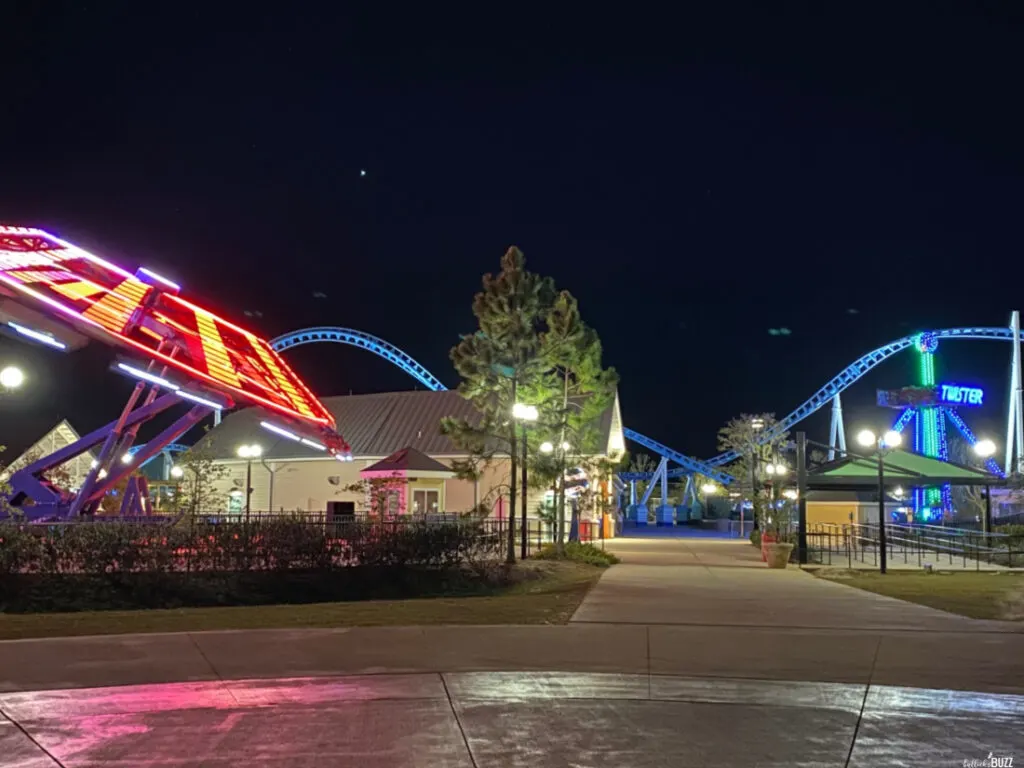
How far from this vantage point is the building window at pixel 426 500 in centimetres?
4125

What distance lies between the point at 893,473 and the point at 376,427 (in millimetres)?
27328

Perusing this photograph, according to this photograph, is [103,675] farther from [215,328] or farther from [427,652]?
[215,328]

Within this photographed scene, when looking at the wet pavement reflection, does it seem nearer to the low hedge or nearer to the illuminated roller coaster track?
the low hedge

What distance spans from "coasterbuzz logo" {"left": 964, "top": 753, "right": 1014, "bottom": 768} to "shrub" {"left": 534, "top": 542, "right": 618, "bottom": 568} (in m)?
17.5

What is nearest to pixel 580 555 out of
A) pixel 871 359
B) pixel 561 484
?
pixel 561 484

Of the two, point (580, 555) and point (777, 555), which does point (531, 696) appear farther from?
point (777, 555)

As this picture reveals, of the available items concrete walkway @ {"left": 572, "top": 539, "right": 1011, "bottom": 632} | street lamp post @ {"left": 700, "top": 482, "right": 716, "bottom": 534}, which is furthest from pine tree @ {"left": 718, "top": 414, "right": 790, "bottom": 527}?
street lamp post @ {"left": 700, "top": 482, "right": 716, "bottom": 534}

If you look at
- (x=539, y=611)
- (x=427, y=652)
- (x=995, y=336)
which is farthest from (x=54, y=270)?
(x=995, y=336)

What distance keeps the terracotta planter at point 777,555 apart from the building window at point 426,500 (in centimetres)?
1954

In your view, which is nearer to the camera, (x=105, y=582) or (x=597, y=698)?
(x=597, y=698)

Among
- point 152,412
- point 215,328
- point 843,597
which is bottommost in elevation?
point 843,597

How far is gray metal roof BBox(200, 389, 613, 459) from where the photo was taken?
150 feet

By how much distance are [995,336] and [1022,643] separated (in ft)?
249

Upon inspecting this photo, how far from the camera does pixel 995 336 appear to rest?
77938 mm
